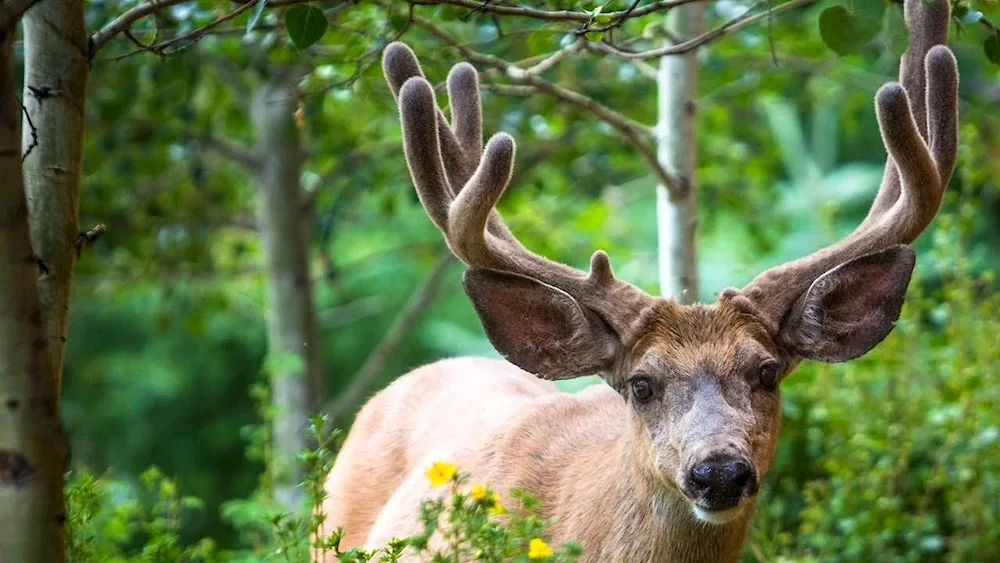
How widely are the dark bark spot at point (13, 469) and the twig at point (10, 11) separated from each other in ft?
3.06

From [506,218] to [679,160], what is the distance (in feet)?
13.1

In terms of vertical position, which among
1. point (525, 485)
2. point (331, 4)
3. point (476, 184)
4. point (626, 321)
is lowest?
point (525, 485)

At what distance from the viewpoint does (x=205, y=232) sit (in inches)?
387

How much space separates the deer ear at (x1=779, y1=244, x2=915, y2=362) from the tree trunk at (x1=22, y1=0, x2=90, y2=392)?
Result: 7.21 feet

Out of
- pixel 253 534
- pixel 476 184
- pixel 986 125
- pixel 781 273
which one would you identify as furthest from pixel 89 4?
pixel 986 125

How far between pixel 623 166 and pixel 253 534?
4.32 metres

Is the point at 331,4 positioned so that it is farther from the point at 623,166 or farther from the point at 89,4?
the point at 623,166

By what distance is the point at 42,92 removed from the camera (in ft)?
12.3

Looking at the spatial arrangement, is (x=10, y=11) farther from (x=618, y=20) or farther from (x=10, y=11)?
(x=618, y=20)

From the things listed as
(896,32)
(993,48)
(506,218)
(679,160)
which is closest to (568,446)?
(679,160)

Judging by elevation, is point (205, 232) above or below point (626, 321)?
above

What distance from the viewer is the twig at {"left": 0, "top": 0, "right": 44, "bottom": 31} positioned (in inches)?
115

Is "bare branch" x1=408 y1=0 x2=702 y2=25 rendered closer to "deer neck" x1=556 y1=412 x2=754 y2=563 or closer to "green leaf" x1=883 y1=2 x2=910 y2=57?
"green leaf" x1=883 y1=2 x2=910 y2=57

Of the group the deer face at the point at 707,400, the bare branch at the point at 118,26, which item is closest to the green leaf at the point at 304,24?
the bare branch at the point at 118,26
